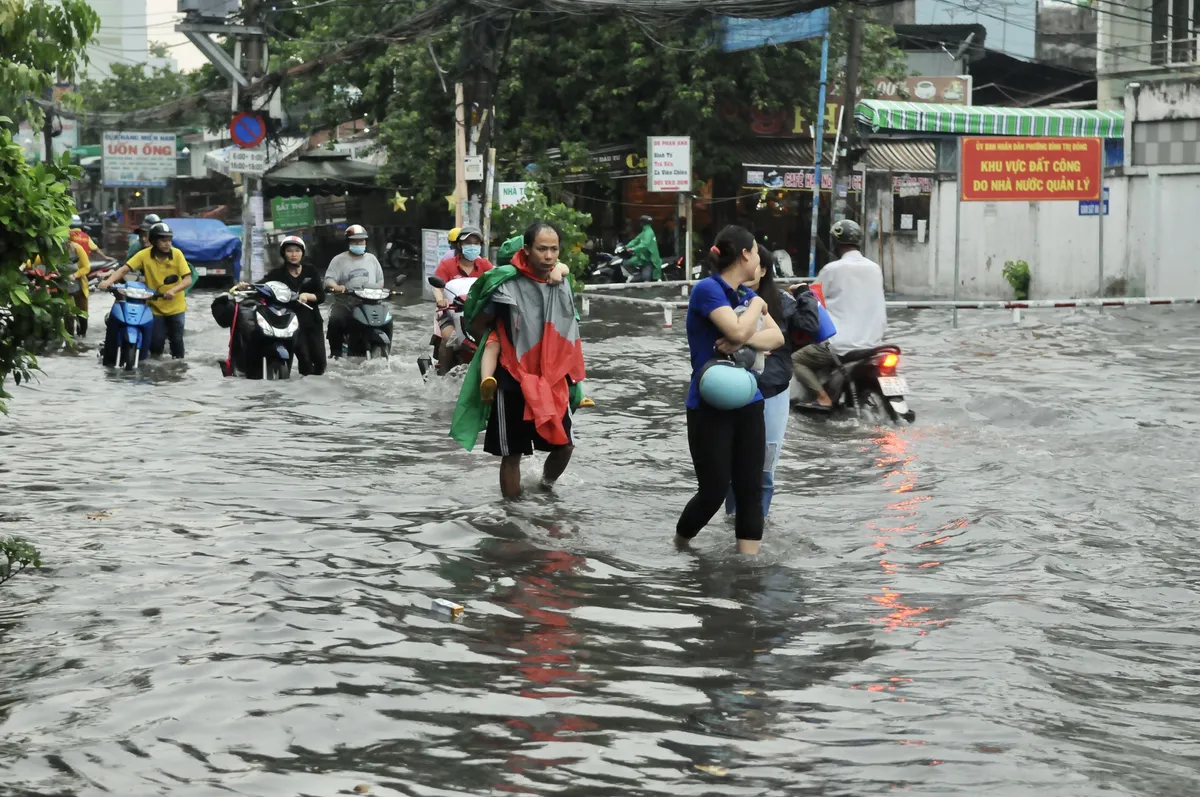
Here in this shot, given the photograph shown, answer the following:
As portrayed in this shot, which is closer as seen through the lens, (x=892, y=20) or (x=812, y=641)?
(x=812, y=641)

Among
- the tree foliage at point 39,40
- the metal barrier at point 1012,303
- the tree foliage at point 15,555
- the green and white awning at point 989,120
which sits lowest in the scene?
the tree foliage at point 15,555

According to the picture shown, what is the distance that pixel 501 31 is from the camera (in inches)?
873

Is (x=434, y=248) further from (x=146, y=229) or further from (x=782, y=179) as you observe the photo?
(x=782, y=179)

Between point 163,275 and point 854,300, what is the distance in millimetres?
7517

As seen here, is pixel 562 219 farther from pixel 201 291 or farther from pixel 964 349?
pixel 201 291

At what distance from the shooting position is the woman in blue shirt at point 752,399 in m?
6.85

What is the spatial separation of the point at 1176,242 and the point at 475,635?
2526 cm

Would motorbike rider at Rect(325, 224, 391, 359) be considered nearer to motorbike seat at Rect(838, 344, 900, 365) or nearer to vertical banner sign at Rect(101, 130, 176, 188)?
motorbike seat at Rect(838, 344, 900, 365)

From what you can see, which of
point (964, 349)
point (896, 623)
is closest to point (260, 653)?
point (896, 623)

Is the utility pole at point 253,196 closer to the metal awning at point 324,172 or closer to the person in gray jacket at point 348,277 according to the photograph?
the metal awning at point 324,172

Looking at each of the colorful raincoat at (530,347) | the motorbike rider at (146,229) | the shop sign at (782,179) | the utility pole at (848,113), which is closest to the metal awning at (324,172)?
the shop sign at (782,179)

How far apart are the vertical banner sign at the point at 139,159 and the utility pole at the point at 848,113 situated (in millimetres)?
32546

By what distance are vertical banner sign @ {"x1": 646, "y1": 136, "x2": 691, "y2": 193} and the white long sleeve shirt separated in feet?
60.3

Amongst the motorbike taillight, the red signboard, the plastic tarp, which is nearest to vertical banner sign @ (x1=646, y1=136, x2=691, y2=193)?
the red signboard
